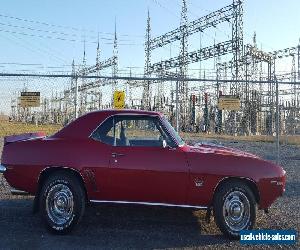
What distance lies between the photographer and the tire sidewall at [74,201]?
5578 mm

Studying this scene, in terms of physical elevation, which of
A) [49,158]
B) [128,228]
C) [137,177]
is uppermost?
[49,158]

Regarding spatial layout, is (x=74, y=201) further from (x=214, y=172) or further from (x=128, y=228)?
(x=214, y=172)

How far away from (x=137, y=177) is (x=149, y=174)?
170mm

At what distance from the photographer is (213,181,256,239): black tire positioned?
5.57 metres

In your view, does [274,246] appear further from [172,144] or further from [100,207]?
[100,207]

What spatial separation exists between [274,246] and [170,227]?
1521mm

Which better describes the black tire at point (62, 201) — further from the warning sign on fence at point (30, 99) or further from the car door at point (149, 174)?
the warning sign on fence at point (30, 99)

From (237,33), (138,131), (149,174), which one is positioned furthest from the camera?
(237,33)

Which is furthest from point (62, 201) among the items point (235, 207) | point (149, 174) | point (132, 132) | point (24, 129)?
point (24, 129)

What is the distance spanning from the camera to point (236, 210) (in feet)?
18.5

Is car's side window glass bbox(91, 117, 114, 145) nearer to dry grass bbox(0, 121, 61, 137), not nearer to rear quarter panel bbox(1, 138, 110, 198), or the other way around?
rear quarter panel bbox(1, 138, 110, 198)

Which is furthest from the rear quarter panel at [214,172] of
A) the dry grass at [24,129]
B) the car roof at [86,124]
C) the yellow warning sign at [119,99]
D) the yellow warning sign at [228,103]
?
the dry grass at [24,129]

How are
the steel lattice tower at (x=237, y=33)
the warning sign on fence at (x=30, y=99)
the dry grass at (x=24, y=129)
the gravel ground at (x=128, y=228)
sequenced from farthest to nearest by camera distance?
1. the steel lattice tower at (x=237, y=33)
2. the dry grass at (x=24, y=129)
3. the warning sign on fence at (x=30, y=99)
4. the gravel ground at (x=128, y=228)

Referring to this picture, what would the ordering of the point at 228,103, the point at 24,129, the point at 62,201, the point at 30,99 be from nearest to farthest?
the point at 62,201
the point at 30,99
the point at 228,103
the point at 24,129
